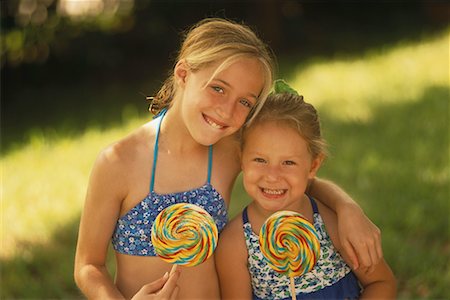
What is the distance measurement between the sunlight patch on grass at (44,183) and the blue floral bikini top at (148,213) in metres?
2.22

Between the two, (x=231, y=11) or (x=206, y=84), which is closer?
(x=206, y=84)

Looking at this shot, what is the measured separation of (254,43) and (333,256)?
870mm

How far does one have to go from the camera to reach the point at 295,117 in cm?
267

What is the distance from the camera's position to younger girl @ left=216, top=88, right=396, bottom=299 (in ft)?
8.66

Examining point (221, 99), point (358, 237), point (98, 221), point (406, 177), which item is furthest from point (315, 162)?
point (406, 177)

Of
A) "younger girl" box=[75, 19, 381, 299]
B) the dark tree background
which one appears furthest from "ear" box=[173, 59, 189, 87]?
the dark tree background

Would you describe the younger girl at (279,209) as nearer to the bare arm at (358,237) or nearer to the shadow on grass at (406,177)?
the bare arm at (358,237)

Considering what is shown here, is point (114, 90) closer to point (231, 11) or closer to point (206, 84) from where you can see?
point (231, 11)

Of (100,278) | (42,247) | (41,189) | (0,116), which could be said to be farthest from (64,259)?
(0,116)

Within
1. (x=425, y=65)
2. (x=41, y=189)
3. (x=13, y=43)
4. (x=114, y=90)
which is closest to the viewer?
(x=41, y=189)

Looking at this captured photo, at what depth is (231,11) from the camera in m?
10.2

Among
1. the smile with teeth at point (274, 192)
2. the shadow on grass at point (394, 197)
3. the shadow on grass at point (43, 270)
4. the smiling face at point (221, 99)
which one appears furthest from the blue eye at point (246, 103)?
the shadow on grass at point (43, 270)

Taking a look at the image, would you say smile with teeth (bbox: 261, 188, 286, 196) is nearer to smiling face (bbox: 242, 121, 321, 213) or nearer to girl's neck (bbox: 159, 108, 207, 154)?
smiling face (bbox: 242, 121, 321, 213)

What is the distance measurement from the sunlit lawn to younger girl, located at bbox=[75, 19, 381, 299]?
5.38 feet
